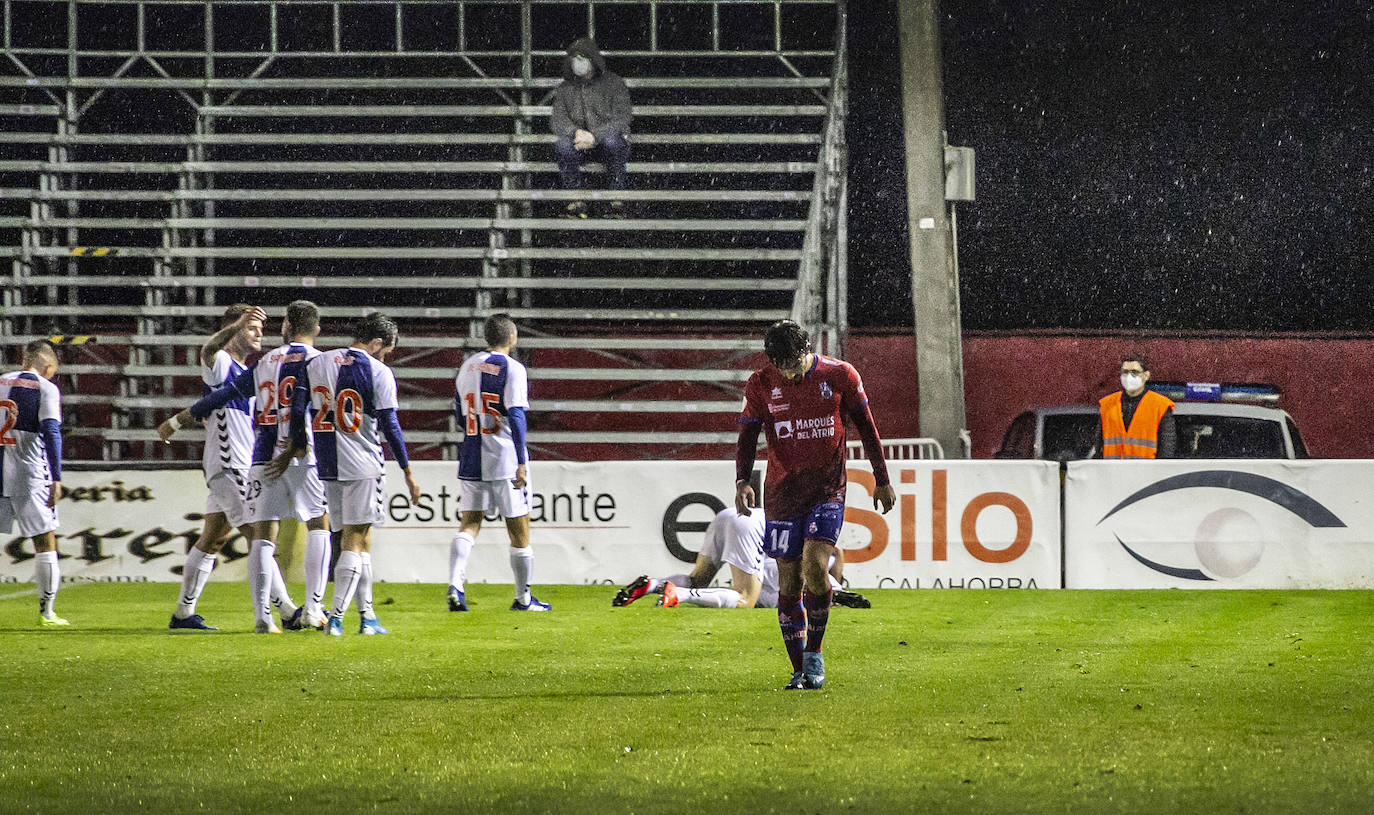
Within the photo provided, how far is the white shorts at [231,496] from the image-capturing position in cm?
1074

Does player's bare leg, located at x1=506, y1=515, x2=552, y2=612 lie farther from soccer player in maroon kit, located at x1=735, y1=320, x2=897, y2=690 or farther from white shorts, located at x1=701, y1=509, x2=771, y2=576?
soccer player in maroon kit, located at x1=735, y1=320, x2=897, y2=690

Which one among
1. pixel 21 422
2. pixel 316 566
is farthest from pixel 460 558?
pixel 21 422

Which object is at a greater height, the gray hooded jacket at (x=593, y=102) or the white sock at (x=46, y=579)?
the gray hooded jacket at (x=593, y=102)

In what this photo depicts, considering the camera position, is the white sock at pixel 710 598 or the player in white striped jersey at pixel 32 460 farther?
the white sock at pixel 710 598

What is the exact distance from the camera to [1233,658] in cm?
880

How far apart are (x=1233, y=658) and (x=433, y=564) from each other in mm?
7544

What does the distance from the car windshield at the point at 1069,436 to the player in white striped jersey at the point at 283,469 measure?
8.11 m

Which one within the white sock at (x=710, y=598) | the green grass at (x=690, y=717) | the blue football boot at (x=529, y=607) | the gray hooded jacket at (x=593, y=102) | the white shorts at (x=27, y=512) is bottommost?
the blue football boot at (x=529, y=607)

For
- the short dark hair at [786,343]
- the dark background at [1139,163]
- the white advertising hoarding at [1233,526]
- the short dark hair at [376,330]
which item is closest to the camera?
the short dark hair at [786,343]

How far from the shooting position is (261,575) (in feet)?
34.0

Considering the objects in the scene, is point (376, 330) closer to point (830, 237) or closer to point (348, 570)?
point (348, 570)

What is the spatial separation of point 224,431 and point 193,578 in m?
1.01

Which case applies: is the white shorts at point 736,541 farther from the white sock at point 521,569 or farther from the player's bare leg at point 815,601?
the player's bare leg at point 815,601

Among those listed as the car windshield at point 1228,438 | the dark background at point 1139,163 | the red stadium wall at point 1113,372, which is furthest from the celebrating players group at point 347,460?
the dark background at point 1139,163
